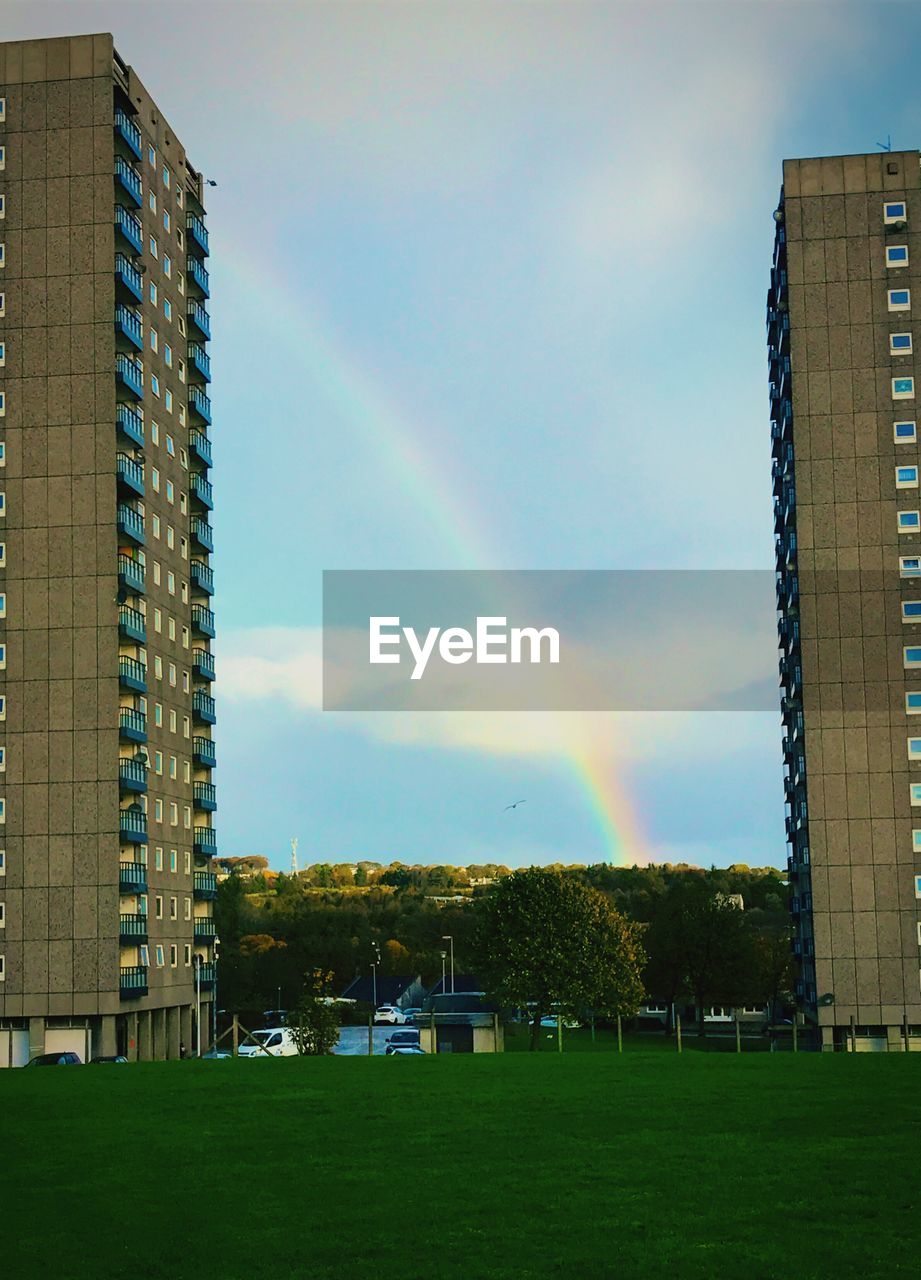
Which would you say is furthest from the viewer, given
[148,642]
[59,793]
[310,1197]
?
[148,642]

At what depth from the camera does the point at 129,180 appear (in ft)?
308

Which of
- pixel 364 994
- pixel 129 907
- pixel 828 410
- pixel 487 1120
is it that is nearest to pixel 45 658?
pixel 129 907

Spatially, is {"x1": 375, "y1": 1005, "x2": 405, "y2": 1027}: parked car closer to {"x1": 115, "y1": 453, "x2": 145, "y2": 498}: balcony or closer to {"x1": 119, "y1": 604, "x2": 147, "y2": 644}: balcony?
{"x1": 119, "y1": 604, "x2": 147, "y2": 644}: balcony

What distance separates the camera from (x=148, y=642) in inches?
3686

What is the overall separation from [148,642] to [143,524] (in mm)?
7083

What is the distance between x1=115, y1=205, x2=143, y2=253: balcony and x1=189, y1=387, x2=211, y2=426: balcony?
13.3m

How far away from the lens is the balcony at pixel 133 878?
285ft

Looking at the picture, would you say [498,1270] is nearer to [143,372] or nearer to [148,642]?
[148,642]

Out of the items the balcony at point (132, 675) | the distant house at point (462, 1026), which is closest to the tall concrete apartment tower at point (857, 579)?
the distant house at point (462, 1026)

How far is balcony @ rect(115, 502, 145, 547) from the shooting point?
295ft

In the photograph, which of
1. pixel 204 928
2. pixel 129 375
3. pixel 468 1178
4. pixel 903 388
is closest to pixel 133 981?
pixel 204 928

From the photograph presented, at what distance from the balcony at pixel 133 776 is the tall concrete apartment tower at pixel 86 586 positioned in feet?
0.61

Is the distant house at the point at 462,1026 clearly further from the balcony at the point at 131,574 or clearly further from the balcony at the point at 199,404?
the balcony at the point at 199,404

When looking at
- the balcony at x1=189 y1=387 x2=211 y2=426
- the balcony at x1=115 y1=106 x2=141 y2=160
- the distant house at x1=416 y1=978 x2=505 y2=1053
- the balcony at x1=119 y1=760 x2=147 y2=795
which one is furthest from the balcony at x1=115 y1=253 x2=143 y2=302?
the distant house at x1=416 y1=978 x2=505 y2=1053
